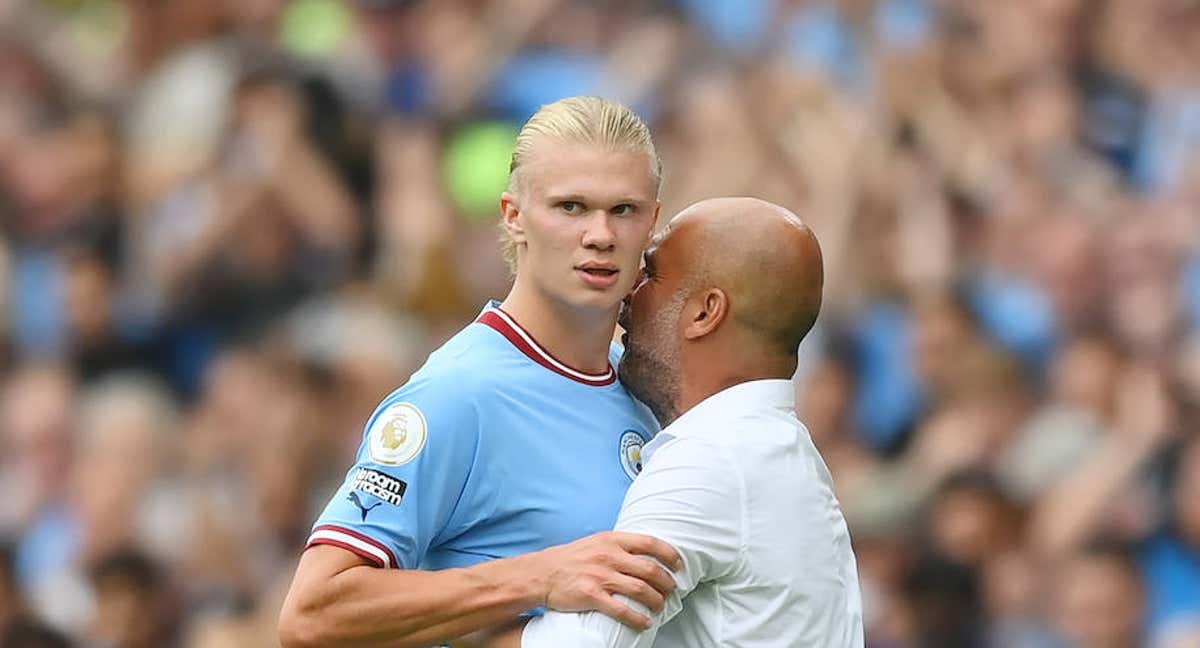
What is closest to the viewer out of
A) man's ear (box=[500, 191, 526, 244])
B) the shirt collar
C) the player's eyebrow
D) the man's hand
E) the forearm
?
the man's hand

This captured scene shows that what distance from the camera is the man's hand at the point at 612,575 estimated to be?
135 inches

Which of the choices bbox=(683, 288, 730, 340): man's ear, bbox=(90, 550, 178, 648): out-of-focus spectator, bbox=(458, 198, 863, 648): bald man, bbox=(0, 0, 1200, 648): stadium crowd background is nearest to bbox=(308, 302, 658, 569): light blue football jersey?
bbox=(458, 198, 863, 648): bald man

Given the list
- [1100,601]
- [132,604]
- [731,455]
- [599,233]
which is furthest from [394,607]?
[132,604]

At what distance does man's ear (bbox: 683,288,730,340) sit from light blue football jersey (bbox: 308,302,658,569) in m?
0.26

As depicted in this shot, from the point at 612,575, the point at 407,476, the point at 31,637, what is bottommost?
the point at 31,637

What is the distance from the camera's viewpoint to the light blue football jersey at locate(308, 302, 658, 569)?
143 inches

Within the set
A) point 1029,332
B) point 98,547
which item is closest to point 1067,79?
point 1029,332

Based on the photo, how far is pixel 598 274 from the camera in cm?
379

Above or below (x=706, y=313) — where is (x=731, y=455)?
below

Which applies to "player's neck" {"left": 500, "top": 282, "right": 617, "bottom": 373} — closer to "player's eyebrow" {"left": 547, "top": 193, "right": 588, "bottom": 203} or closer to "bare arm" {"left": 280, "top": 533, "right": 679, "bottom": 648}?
"player's eyebrow" {"left": 547, "top": 193, "right": 588, "bottom": 203}

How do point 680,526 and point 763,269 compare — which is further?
point 763,269

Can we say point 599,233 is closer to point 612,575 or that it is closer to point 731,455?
point 731,455

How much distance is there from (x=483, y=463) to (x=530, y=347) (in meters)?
0.29

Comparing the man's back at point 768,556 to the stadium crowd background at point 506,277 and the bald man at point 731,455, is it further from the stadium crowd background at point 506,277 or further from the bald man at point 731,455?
the stadium crowd background at point 506,277
